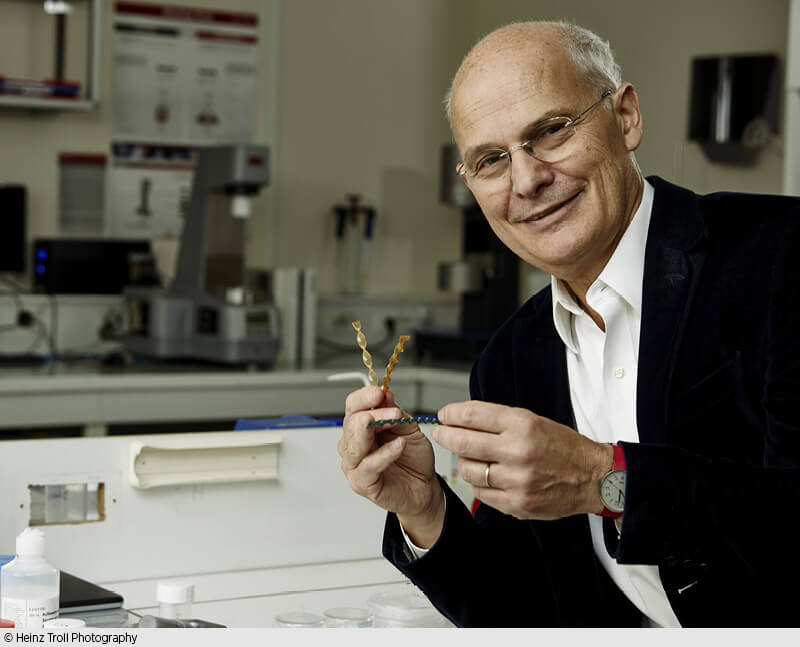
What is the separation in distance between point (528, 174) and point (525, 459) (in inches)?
13.9

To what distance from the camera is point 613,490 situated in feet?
3.17

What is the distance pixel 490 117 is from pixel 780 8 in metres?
2.28

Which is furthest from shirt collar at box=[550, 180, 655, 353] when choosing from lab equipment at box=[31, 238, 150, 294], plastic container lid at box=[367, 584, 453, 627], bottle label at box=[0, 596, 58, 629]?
lab equipment at box=[31, 238, 150, 294]

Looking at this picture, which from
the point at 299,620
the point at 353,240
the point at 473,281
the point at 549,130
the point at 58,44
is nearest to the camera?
the point at 549,130

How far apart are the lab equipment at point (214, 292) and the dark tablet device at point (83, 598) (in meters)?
1.99

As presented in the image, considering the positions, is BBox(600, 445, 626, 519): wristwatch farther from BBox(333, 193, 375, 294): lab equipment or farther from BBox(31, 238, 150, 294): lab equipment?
BBox(333, 193, 375, 294): lab equipment

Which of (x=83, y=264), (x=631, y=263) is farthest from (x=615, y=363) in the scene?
(x=83, y=264)

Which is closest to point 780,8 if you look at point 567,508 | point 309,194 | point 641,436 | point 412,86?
point 412,86

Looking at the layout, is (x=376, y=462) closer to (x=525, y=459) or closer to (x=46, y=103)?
(x=525, y=459)

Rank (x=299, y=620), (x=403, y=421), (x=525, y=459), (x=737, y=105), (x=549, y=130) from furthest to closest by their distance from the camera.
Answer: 1. (x=737, y=105)
2. (x=299, y=620)
3. (x=549, y=130)
4. (x=403, y=421)
5. (x=525, y=459)

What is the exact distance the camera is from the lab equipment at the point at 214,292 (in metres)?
3.27

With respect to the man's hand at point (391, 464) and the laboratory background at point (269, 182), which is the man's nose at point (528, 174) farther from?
the laboratory background at point (269, 182)

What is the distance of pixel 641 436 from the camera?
A: 115 centimetres

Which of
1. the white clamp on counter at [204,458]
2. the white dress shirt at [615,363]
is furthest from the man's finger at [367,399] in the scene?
the white clamp on counter at [204,458]
